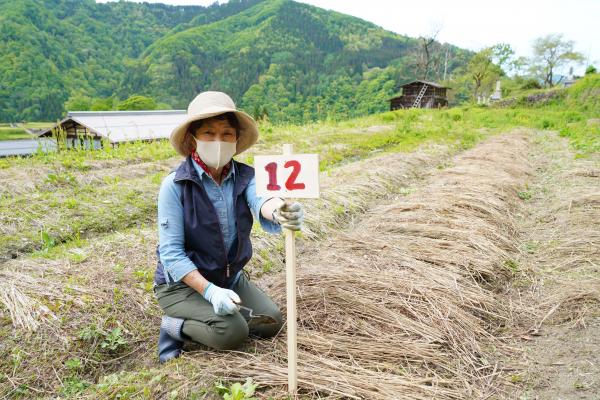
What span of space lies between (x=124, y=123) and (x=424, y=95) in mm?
26372

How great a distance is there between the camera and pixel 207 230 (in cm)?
209

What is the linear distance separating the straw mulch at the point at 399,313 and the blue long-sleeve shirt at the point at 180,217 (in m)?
0.49

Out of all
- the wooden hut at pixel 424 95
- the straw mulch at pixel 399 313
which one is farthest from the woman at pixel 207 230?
the wooden hut at pixel 424 95

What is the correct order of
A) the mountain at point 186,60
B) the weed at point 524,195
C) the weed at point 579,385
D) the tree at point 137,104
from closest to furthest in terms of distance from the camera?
the weed at point 579,385
the weed at point 524,195
the tree at point 137,104
the mountain at point 186,60

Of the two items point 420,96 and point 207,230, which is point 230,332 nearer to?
point 207,230

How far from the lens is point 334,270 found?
110 inches

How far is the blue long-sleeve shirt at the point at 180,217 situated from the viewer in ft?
6.59

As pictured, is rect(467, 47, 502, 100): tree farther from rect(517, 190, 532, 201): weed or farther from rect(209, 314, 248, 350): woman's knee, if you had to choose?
rect(209, 314, 248, 350): woman's knee

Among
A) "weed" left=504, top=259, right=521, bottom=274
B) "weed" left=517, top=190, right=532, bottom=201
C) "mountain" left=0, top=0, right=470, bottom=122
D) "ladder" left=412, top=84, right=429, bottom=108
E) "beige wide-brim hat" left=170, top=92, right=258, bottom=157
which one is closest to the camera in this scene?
"beige wide-brim hat" left=170, top=92, right=258, bottom=157

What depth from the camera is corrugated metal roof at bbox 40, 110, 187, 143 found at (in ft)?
60.1

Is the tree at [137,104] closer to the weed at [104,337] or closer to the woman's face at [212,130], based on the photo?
the weed at [104,337]

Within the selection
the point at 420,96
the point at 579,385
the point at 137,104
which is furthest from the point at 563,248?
the point at 137,104

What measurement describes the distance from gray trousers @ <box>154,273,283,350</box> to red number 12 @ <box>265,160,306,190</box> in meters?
0.74

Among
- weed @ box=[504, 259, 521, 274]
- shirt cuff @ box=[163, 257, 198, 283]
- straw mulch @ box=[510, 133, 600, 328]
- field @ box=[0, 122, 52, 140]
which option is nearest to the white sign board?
shirt cuff @ box=[163, 257, 198, 283]
